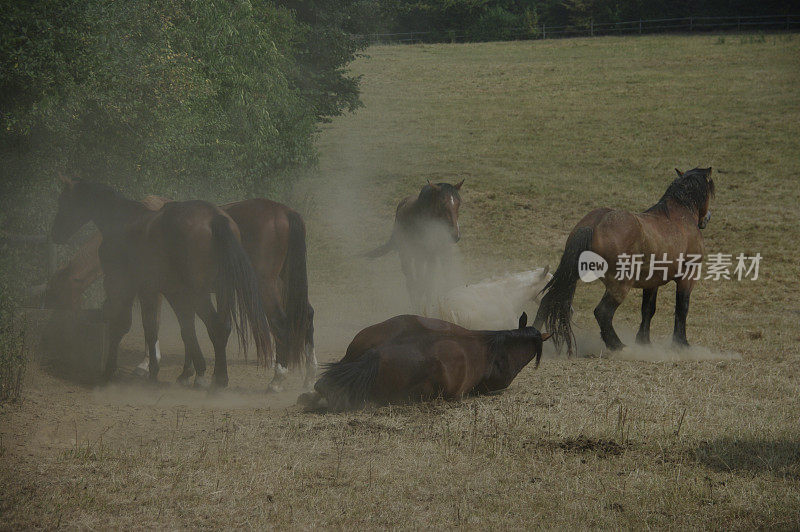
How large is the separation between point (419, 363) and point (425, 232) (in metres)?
5.82

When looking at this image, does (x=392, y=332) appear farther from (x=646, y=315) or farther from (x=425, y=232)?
(x=646, y=315)

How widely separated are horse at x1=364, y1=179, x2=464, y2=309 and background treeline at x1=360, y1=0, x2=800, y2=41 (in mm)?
44296

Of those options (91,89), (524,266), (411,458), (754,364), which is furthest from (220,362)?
(524,266)

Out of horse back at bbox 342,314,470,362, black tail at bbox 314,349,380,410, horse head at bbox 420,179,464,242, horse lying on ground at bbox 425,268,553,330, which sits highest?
horse head at bbox 420,179,464,242

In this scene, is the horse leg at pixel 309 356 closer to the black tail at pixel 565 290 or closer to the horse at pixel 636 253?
the black tail at pixel 565 290

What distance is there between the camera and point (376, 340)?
739 cm

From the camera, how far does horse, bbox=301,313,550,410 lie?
7.16m

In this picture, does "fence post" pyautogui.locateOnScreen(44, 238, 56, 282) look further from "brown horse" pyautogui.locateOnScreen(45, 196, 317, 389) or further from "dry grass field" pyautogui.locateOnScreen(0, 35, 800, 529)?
"brown horse" pyautogui.locateOnScreen(45, 196, 317, 389)

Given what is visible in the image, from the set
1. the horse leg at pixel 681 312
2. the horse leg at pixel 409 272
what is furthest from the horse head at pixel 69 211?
the horse leg at pixel 681 312

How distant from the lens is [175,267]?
851 cm

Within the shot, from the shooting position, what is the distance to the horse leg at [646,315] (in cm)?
1146

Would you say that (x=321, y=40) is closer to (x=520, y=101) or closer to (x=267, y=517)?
(x=520, y=101)

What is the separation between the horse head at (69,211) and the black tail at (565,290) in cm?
605

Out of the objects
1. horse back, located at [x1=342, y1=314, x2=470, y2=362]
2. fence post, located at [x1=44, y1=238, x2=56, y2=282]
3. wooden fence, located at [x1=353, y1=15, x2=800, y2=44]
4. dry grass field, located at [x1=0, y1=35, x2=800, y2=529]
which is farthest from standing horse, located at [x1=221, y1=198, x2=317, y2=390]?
wooden fence, located at [x1=353, y1=15, x2=800, y2=44]
